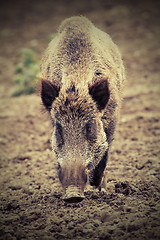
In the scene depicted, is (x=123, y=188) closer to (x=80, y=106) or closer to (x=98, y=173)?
(x=98, y=173)

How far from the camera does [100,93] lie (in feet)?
10.8

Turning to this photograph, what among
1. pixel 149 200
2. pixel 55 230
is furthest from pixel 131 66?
pixel 55 230

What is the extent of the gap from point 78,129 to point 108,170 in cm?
138

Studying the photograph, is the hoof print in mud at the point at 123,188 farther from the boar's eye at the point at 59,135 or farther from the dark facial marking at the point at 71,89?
the dark facial marking at the point at 71,89

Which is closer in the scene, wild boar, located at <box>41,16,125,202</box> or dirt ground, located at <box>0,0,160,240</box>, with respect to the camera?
wild boar, located at <box>41,16,125,202</box>

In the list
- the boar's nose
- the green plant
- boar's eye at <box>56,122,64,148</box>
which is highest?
the green plant

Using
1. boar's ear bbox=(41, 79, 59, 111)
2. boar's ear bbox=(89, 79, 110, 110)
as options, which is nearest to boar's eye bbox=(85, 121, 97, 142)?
boar's ear bbox=(89, 79, 110, 110)

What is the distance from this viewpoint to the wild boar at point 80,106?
3.02 m

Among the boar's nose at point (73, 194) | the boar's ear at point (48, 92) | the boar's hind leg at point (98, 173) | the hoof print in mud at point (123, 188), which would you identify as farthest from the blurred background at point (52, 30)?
the boar's nose at point (73, 194)

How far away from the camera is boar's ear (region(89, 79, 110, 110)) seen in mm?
3224

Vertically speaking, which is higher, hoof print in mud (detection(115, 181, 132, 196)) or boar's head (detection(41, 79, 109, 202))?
boar's head (detection(41, 79, 109, 202))

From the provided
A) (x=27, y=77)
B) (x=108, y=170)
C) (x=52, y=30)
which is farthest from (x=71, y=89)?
(x=52, y=30)

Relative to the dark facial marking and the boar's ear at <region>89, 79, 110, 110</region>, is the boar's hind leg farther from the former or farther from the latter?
the dark facial marking

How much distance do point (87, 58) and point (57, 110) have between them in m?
0.77
